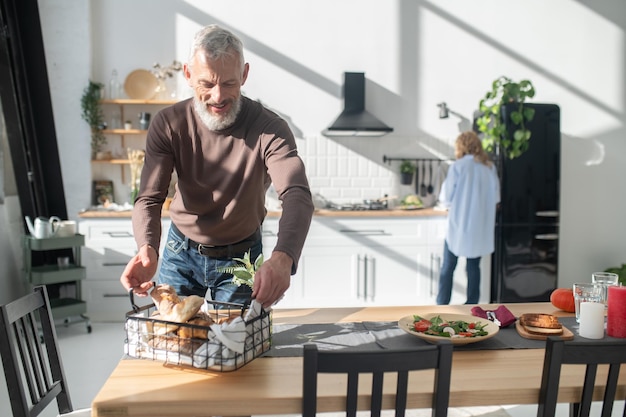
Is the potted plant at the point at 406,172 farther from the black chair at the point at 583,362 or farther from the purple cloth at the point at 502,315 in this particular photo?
the black chair at the point at 583,362

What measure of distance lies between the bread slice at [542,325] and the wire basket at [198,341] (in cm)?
84

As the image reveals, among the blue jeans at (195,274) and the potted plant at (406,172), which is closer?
the blue jeans at (195,274)

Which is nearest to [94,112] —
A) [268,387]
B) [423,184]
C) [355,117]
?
[355,117]

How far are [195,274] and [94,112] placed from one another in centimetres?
341

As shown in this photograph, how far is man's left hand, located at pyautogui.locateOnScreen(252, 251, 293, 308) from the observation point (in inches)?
59.3

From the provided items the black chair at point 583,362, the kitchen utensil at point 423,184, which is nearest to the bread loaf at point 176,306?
the black chair at point 583,362

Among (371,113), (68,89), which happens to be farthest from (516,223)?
(68,89)

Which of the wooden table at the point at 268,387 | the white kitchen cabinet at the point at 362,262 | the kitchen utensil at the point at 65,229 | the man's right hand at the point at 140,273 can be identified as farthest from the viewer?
the white kitchen cabinet at the point at 362,262

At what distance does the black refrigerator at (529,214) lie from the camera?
5066mm

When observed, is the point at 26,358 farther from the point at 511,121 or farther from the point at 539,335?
the point at 511,121

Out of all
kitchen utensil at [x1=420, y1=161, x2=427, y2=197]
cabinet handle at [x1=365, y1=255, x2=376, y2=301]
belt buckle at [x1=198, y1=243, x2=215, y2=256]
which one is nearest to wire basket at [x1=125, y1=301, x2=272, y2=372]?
belt buckle at [x1=198, y1=243, x2=215, y2=256]

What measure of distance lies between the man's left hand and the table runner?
0.69ft

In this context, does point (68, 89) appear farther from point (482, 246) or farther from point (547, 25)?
point (547, 25)

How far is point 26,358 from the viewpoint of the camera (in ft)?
5.78
